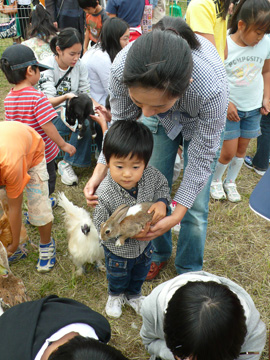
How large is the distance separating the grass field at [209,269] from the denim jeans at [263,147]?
0.63 meters

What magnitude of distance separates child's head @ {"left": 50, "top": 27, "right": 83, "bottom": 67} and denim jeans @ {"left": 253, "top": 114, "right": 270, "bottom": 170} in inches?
80.7

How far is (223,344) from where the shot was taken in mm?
1149

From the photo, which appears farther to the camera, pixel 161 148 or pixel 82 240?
pixel 82 240

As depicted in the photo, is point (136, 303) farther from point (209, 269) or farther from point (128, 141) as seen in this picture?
point (128, 141)

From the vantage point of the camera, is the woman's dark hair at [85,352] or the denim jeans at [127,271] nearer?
the woman's dark hair at [85,352]

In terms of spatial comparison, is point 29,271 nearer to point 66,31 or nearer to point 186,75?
point 186,75

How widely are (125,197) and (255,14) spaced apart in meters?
1.82

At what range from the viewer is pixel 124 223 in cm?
160

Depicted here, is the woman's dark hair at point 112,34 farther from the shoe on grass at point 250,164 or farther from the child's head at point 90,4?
the shoe on grass at point 250,164

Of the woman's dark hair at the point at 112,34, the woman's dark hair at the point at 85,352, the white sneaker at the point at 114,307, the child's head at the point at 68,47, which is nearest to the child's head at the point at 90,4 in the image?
the woman's dark hair at the point at 112,34

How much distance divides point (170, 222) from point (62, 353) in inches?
33.8

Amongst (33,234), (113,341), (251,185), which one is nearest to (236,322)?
(113,341)

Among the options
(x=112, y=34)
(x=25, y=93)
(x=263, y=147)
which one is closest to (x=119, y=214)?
(x=25, y=93)

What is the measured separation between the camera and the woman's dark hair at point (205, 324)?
3.69 ft
